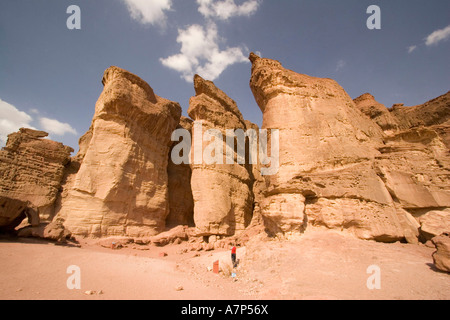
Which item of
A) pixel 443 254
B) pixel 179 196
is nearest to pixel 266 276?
pixel 443 254

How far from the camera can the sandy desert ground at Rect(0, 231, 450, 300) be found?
185 inches

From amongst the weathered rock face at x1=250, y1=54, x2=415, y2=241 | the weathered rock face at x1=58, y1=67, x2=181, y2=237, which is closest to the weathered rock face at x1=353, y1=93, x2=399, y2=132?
the weathered rock face at x1=250, y1=54, x2=415, y2=241

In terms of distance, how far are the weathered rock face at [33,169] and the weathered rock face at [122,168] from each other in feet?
3.25

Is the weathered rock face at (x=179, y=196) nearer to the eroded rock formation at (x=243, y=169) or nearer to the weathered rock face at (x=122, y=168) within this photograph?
the eroded rock formation at (x=243, y=169)

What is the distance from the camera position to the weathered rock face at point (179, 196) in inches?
743

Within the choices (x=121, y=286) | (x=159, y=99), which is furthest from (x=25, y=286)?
(x=159, y=99)

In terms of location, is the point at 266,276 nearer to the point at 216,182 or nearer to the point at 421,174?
the point at 421,174

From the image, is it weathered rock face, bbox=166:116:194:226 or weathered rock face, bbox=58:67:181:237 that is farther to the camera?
weathered rock face, bbox=166:116:194:226

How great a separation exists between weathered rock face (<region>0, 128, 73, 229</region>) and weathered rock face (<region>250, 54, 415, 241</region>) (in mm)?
14329

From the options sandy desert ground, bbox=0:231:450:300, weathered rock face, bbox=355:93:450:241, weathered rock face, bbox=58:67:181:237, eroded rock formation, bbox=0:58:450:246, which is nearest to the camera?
sandy desert ground, bbox=0:231:450:300

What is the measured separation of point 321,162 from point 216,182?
7680mm

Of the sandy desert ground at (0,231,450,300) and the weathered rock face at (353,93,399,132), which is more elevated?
the weathered rock face at (353,93,399,132)

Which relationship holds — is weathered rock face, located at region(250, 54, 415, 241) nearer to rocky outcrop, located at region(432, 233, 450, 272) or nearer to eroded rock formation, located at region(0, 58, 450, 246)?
eroded rock formation, located at region(0, 58, 450, 246)
